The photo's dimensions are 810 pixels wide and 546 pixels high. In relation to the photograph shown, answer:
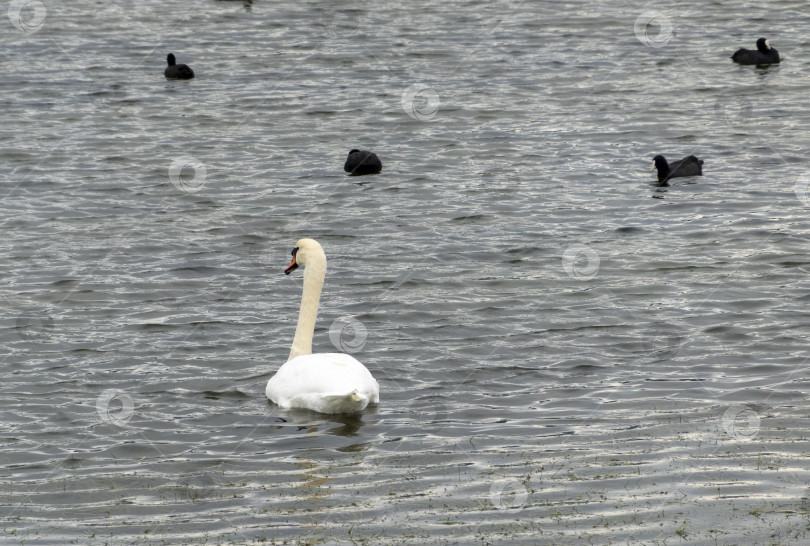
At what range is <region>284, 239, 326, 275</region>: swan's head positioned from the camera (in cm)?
1191

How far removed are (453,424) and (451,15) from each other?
23858 millimetres

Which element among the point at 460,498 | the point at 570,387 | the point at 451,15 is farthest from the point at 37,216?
the point at 451,15

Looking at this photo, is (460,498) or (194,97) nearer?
(460,498)

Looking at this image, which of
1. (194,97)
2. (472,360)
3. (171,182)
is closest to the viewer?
(472,360)

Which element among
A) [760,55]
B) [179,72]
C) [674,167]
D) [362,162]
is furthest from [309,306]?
[760,55]

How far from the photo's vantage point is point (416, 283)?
1512cm

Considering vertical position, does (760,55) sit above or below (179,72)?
above

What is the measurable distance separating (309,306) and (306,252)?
0.52m

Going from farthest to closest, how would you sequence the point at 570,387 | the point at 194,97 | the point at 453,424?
the point at 194,97, the point at 570,387, the point at 453,424

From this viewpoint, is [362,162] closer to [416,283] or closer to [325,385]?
[416,283]

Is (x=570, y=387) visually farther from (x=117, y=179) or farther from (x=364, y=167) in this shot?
(x=117, y=179)

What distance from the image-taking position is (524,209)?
18359mm

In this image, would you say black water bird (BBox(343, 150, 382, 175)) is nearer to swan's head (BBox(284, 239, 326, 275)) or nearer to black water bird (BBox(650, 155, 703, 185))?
black water bird (BBox(650, 155, 703, 185))

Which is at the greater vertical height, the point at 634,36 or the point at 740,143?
the point at 634,36
